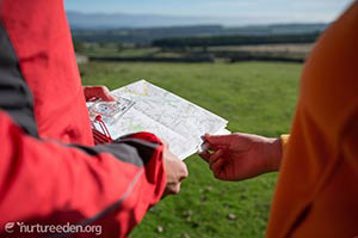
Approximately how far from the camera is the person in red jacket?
107 centimetres

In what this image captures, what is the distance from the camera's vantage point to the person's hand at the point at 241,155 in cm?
196

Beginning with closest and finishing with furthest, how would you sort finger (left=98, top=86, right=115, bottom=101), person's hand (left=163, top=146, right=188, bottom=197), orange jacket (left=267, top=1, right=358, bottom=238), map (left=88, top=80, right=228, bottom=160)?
orange jacket (left=267, top=1, right=358, bottom=238), person's hand (left=163, top=146, right=188, bottom=197), map (left=88, top=80, right=228, bottom=160), finger (left=98, top=86, right=115, bottom=101)

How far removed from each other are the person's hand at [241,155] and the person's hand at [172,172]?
52cm

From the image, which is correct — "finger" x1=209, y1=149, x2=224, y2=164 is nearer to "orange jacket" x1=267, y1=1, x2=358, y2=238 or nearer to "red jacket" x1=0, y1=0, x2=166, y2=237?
"red jacket" x1=0, y1=0, x2=166, y2=237

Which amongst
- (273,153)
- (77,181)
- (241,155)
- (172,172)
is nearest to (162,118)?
(241,155)

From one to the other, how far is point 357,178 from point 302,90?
221 millimetres

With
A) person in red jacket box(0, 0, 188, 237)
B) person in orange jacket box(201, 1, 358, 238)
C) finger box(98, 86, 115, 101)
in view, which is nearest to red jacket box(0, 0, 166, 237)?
person in red jacket box(0, 0, 188, 237)

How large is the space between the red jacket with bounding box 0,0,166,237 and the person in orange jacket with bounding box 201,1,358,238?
373mm

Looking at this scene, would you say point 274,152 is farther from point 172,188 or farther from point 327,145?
point 327,145

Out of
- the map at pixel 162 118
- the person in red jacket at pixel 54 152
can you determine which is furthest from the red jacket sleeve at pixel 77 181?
the map at pixel 162 118

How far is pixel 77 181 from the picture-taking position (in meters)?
1.12

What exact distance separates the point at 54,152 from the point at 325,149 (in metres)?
0.59

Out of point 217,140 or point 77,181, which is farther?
point 217,140

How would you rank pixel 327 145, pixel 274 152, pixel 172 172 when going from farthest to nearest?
pixel 274 152, pixel 172 172, pixel 327 145
